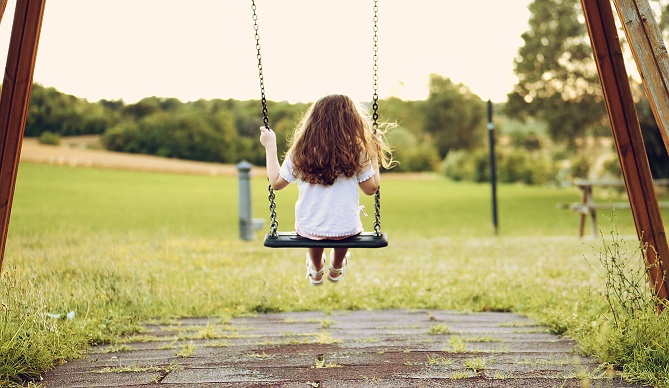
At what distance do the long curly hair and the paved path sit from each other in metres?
1.18

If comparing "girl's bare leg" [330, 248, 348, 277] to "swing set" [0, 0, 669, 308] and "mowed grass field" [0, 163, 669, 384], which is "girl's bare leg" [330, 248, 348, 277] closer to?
"swing set" [0, 0, 669, 308]

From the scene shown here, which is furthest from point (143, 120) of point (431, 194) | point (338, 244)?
point (338, 244)

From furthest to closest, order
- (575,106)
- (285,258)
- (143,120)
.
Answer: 1. (143,120)
2. (575,106)
3. (285,258)

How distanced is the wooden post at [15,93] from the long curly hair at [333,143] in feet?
5.62

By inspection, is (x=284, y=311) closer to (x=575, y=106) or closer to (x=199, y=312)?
(x=199, y=312)

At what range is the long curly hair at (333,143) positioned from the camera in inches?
186

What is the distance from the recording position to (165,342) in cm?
502

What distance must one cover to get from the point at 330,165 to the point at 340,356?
124 cm

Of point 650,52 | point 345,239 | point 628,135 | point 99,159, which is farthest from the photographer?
point 99,159

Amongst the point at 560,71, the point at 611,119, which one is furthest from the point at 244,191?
the point at 560,71

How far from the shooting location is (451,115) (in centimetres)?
3556

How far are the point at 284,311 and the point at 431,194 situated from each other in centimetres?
2308

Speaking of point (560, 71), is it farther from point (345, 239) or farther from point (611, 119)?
point (345, 239)

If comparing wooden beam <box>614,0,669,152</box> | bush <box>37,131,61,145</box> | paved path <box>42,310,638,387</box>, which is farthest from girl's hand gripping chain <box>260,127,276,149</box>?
bush <box>37,131,61,145</box>
